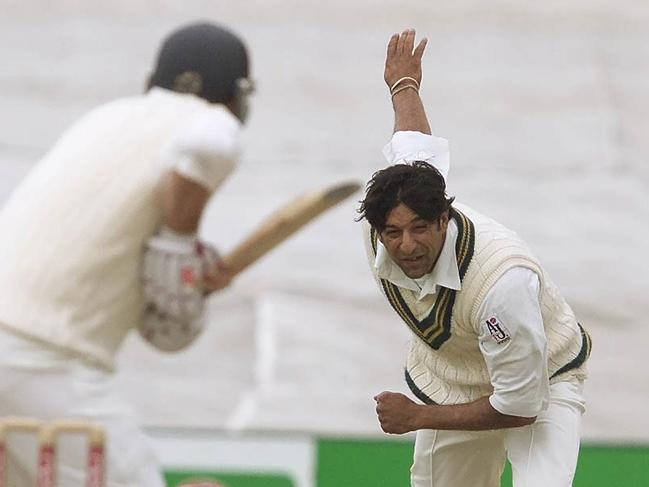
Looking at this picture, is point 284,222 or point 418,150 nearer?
point 418,150

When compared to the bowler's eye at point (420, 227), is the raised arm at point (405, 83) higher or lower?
higher

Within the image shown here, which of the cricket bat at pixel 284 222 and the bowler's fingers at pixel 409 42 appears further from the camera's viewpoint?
the cricket bat at pixel 284 222

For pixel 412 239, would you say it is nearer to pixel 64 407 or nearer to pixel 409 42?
pixel 409 42

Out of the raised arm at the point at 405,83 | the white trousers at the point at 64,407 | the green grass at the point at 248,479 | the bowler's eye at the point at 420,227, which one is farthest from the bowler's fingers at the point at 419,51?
the green grass at the point at 248,479

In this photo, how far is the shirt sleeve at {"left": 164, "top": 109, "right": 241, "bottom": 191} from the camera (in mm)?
2734

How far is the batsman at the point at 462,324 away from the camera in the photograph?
2.55 m

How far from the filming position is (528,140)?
5430 mm

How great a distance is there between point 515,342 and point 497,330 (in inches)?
1.3

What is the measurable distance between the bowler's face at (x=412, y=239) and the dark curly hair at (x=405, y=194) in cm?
1

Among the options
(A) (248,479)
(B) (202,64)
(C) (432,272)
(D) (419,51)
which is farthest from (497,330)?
(A) (248,479)

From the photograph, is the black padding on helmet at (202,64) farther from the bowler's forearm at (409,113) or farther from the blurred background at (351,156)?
the blurred background at (351,156)

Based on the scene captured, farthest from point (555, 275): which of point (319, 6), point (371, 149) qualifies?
point (319, 6)

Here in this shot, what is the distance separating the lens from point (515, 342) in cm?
256

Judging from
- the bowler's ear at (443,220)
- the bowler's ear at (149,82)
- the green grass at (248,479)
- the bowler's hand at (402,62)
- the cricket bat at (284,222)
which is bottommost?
the green grass at (248,479)
